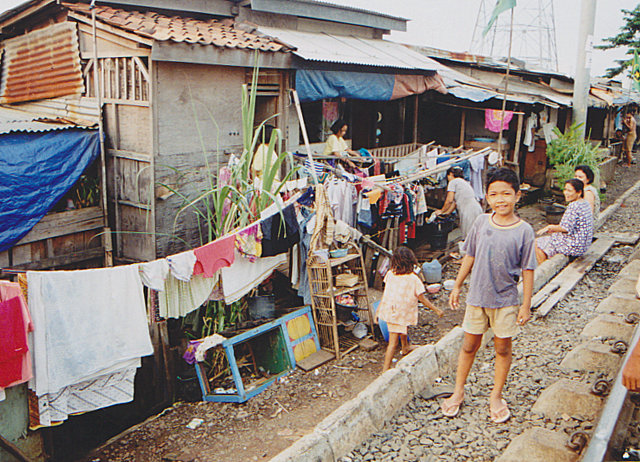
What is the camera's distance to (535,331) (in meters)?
6.42

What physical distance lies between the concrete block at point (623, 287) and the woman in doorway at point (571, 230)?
1.11 m

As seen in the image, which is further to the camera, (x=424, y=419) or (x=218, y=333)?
(x=218, y=333)

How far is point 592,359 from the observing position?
211 inches

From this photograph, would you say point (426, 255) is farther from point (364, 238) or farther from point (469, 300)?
point (469, 300)

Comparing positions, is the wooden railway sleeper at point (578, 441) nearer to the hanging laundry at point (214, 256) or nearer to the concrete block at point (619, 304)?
the concrete block at point (619, 304)

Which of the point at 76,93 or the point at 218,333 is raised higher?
the point at 76,93

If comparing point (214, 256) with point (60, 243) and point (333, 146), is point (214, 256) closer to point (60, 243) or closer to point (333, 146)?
point (60, 243)

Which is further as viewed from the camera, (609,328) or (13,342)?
(609,328)

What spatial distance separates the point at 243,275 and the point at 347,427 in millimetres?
3358

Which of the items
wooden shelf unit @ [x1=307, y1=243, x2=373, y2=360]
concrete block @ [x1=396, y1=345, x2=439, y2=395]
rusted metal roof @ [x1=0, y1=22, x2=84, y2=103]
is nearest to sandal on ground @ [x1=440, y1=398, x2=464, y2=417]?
concrete block @ [x1=396, y1=345, x2=439, y2=395]

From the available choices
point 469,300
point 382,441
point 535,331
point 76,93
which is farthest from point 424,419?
point 76,93

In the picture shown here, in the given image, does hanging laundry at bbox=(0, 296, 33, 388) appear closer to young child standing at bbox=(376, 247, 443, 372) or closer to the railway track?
the railway track

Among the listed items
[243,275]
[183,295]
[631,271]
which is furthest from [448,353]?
[631,271]

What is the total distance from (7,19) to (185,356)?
6978 mm
